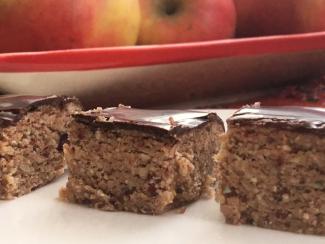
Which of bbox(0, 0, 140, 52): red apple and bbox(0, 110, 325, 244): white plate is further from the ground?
bbox(0, 0, 140, 52): red apple

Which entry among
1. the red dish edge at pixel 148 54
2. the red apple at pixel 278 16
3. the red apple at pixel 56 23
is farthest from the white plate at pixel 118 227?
the red apple at pixel 278 16

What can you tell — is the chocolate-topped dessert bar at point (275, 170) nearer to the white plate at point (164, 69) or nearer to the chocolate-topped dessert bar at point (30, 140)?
the chocolate-topped dessert bar at point (30, 140)

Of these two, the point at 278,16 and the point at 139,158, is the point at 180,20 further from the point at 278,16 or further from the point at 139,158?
the point at 139,158

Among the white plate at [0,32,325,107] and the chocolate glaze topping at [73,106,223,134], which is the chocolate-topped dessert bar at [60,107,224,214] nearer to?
the chocolate glaze topping at [73,106,223,134]

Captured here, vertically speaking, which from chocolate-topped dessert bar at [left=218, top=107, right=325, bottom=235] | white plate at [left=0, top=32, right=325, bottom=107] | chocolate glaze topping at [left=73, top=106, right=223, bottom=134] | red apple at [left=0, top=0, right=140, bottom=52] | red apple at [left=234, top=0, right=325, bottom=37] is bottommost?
chocolate-topped dessert bar at [left=218, top=107, right=325, bottom=235]

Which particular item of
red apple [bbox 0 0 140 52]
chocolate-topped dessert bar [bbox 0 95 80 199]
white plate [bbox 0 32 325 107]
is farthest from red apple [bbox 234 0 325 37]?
chocolate-topped dessert bar [bbox 0 95 80 199]

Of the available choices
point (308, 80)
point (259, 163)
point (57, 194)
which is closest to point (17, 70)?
point (57, 194)
